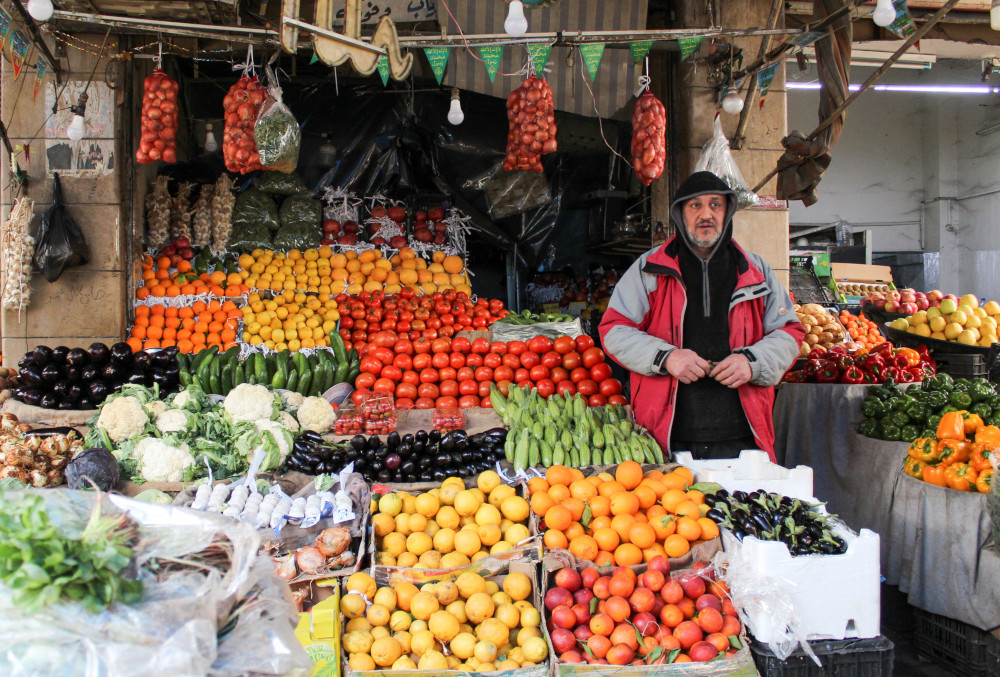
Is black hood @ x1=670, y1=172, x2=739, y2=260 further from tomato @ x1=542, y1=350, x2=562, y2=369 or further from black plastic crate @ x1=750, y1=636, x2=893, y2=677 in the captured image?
black plastic crate @ x1=750, y1=636, x2=893, y2=677

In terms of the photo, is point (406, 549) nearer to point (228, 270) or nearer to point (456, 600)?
point (456, 600)

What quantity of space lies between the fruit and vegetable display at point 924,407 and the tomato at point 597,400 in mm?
1833

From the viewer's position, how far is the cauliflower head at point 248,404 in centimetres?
382

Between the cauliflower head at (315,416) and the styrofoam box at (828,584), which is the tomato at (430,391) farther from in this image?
the styrofoam box at (828,584)

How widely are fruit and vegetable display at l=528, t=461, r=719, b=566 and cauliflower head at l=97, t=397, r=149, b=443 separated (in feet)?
7.54

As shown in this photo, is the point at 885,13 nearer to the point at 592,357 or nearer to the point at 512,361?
the point at 592,357

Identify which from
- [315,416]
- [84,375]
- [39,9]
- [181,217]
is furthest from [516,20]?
[181,217]

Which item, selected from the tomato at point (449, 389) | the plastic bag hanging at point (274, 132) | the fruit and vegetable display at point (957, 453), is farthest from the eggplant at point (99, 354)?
the fruit and vegetable display at point (957, 453)

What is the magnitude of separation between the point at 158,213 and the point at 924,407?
6304 mm

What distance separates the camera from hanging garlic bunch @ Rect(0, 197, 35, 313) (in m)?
5.07

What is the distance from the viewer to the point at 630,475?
289 centimetres

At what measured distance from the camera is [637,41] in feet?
14.9

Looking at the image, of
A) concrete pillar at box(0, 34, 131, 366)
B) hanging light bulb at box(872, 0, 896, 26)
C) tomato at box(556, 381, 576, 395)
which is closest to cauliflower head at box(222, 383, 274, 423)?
tomato at box(556, 381, 576, 395)

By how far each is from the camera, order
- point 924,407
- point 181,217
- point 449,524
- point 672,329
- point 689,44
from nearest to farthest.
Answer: point 449,524
point 672,329
point 924,407
point 689,44
point 181,217
